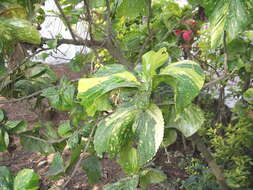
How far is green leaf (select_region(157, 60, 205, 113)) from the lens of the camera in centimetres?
55

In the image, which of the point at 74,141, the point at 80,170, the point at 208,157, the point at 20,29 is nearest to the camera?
the point at 20,29

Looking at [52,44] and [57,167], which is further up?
[52,44]

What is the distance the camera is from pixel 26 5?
94cm

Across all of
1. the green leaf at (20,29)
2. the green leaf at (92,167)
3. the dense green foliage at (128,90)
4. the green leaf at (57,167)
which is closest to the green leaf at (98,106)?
the dense green foliage at (128,90)

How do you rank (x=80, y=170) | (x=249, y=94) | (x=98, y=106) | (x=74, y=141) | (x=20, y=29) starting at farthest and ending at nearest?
(x=80, y=170) → (x=249, y=94) → (x=74, y=141) → (x=20, y=29) → (x=98, y=106)

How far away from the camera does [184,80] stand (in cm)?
56

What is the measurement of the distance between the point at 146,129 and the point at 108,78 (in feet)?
0.43

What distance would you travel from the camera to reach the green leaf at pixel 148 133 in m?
0.55

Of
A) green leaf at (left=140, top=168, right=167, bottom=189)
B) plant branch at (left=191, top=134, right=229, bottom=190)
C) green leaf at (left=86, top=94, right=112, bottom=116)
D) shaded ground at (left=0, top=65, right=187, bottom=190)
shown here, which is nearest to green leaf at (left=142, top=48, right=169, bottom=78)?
green leaf at (left=86, top=94, right=112, bottom=116)

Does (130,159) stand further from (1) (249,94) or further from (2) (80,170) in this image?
(2) (80,170)

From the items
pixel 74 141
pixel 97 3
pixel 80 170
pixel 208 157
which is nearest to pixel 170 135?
pixel 208 157

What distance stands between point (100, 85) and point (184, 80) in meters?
0.17

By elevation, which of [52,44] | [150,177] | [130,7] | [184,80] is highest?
[130,7]

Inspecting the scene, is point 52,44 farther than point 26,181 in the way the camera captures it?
Yes
